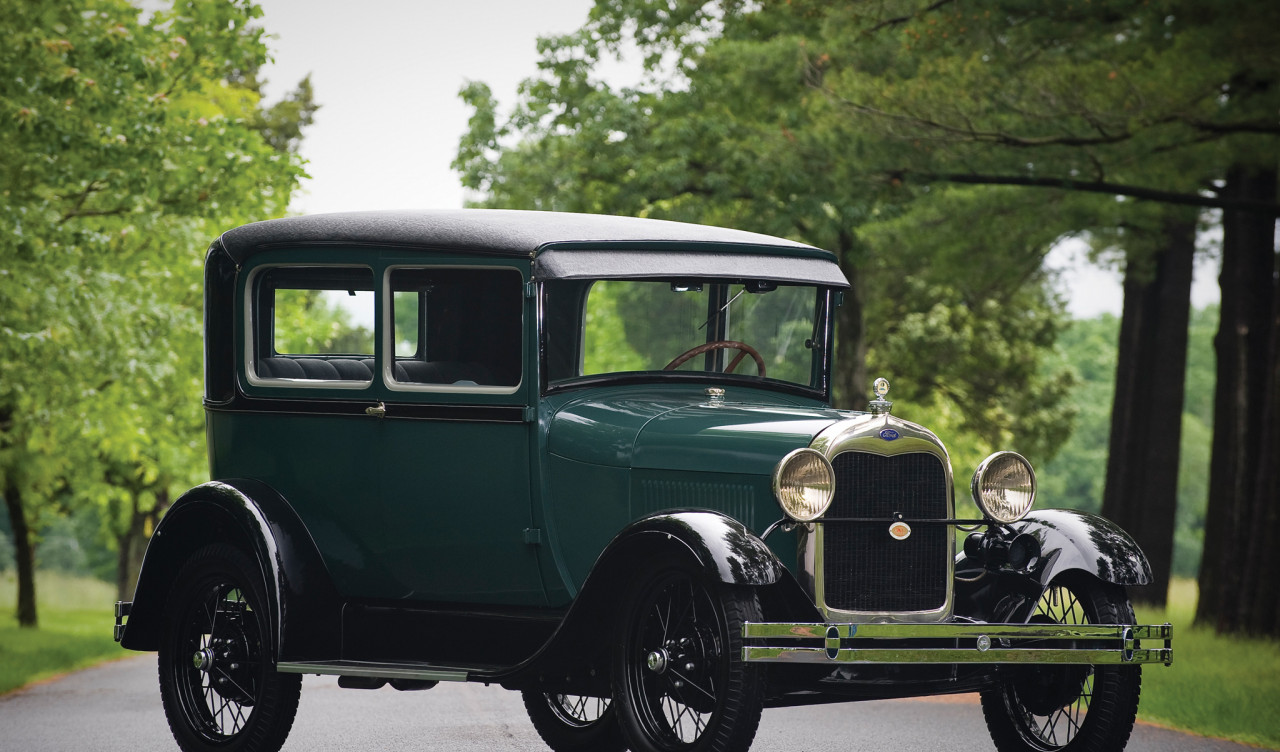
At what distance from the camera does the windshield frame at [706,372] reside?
686cm

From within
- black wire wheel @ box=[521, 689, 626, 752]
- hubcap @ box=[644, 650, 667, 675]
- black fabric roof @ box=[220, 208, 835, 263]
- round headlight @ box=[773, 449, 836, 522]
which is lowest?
black wire wheel @ box=[521, 689, 626, 752]

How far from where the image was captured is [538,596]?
6.82 m

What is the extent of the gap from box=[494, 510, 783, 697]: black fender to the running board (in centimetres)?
22

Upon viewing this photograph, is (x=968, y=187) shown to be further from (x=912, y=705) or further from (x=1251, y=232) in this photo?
(x=912, y=705)

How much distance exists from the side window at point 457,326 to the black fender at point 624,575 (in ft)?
3.54

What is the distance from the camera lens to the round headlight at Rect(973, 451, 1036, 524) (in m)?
6.57

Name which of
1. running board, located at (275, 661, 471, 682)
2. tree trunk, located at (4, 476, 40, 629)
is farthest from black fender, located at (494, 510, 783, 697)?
tree trunk, located at (4, 476, 40, 629)

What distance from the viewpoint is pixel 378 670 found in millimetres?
6844

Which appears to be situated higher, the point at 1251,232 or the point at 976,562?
the point at 1251,232

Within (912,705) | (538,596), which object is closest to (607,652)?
(538,596)

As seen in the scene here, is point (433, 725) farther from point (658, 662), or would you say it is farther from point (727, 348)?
point (658, 662)

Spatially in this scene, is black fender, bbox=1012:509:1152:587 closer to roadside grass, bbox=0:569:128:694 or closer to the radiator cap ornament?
the radiator cap ornament

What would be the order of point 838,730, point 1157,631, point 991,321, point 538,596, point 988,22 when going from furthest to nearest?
1. point 991,321
2. point 988,22
3. point 838,730
4. point 538,596
5. point 1157,631

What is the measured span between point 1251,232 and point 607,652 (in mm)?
12015
